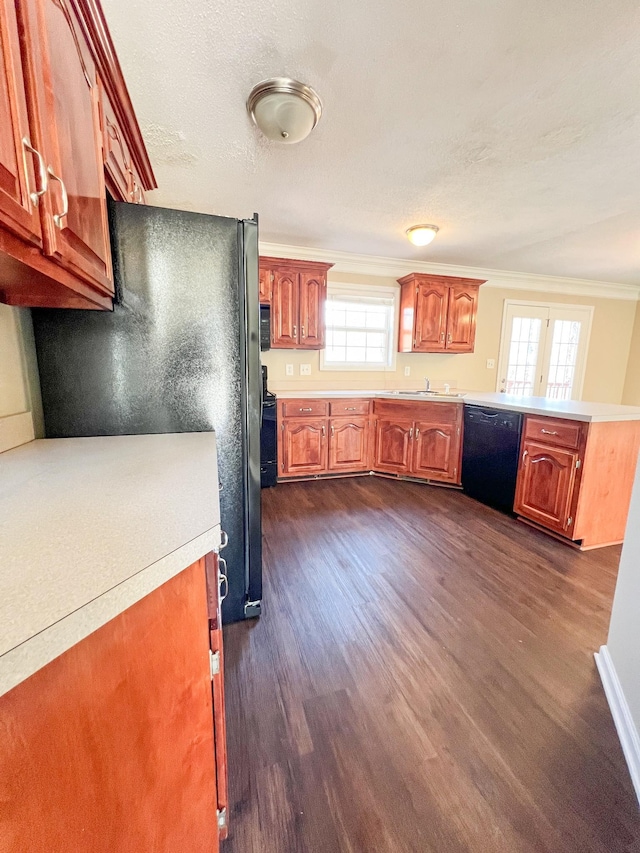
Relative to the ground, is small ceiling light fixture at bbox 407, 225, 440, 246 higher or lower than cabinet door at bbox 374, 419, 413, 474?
higher

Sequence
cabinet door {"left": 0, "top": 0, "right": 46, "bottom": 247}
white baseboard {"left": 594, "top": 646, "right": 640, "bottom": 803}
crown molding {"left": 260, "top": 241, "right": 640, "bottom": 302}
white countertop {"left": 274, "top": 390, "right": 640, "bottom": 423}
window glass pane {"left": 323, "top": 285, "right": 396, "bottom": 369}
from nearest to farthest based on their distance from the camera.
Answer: cabinet door {"left": 0, "top": 0, "right": 46, "bottom": 247}
white baseboard {"left": 594, "top": 646, "right": 640, "bottom": 803}
white countertop {"left": 274, "top": 390, "right": 640, "bottom": 423}
crown molding {"left": 260, "top": 241, "right": 640, "bottom": 302}
window glass pane {"left": 323, "top": 285, "right": 396, "bottom": 369}

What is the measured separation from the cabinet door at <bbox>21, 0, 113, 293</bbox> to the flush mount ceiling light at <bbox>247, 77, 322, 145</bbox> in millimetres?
691

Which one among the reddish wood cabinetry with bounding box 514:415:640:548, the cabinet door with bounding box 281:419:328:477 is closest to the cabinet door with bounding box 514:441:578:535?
the reddish wood cabinetry with bounding box 514:415:640:548

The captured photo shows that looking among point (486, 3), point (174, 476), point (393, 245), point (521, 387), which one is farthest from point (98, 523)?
point (521, 387)

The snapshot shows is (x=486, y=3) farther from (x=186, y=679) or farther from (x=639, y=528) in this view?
(x=186, y=679)

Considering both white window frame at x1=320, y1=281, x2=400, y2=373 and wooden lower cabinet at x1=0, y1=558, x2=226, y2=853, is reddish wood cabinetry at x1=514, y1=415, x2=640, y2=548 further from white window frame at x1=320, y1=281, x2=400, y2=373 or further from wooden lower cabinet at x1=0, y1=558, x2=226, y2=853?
wooden lower cabinet at x1=0, y1=558, x2=226, y2=853

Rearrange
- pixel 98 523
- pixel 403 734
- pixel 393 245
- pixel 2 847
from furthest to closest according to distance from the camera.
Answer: pixel 393 245, pixel 403 734, pixel 98 523, pixel 2 847

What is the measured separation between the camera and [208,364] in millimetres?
1413

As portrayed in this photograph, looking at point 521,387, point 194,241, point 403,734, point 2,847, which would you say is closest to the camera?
point 2,847

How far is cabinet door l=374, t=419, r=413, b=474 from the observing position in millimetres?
3465

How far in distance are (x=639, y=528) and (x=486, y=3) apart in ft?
6.10

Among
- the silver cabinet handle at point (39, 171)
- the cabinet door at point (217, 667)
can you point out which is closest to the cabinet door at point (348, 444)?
the cabinet door at point (217, 667)

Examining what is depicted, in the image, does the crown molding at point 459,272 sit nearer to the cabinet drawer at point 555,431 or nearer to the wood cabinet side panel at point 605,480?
the cabinet drawer at point 555,431

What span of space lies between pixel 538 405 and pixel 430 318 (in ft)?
5.68
